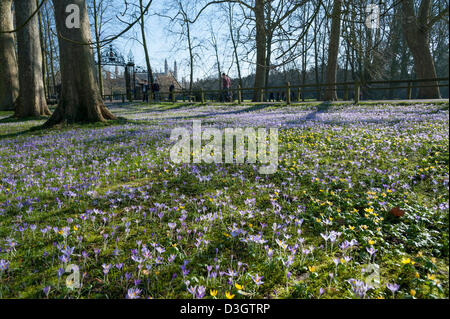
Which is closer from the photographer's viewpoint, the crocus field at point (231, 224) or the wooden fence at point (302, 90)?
the crocus field at point (231, 224)

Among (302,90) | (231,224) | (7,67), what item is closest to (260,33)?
(231,224)

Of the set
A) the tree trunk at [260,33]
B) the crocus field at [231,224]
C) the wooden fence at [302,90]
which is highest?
the wooden fence at [302,90]

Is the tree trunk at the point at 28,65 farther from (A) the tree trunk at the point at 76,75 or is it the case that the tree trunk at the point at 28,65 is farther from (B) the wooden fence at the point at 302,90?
(B) the wooden fence at the point at 302,90

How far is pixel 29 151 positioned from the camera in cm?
669

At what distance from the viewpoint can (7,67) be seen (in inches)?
694

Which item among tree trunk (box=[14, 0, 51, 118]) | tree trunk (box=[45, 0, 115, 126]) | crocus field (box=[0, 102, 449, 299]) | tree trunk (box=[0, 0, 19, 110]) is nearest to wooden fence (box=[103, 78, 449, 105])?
crocus field (box=[0, 102, 449, 299])

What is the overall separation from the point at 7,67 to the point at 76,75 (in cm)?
1256

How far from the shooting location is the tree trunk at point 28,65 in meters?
13.6

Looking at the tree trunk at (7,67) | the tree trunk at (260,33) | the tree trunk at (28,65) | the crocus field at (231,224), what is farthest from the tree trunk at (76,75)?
the tree trunk at (7,67)

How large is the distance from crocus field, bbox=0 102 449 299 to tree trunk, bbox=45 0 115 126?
4.38 metres

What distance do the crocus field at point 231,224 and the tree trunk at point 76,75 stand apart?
438cm

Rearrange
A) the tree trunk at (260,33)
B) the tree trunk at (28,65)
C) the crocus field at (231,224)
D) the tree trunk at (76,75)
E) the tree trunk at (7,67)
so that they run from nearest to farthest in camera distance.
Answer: the crocus field at (231,224) < the tree trunk at (260,33) < the tree trunk at (76,75) < the tree trunk at (28,65) < the tree trunk at (7,67)

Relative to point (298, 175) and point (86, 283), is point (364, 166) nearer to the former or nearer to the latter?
point (298, 175)

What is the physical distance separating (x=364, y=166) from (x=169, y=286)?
13.6 ft
